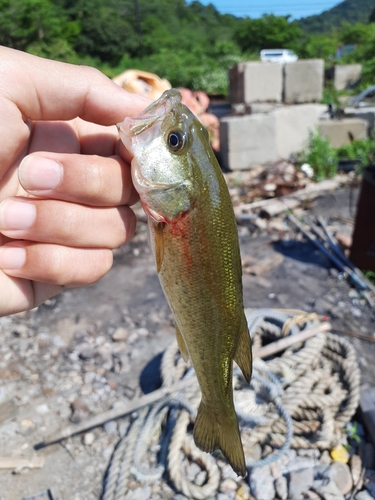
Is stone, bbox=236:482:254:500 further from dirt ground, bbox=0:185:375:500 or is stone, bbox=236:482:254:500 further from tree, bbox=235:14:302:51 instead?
tree, bbox=235:14:302:51

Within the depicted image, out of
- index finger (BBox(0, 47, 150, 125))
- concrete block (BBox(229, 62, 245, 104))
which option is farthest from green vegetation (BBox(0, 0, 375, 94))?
index finger (BBox(0, 47, 150, 125))

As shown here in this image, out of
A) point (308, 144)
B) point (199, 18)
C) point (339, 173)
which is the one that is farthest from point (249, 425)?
point (199, 18)

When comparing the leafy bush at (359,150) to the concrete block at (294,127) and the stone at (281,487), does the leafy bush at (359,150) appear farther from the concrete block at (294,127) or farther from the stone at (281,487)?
the stone at (281,487)

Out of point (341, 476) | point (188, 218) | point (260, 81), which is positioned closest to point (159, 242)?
point (188, 218)

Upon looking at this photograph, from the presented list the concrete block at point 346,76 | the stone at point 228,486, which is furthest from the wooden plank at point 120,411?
the concrete block at point 346,76

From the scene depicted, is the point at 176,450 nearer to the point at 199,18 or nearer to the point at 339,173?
the point at 339,173

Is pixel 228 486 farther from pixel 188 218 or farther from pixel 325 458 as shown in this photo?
pixel 188 218
